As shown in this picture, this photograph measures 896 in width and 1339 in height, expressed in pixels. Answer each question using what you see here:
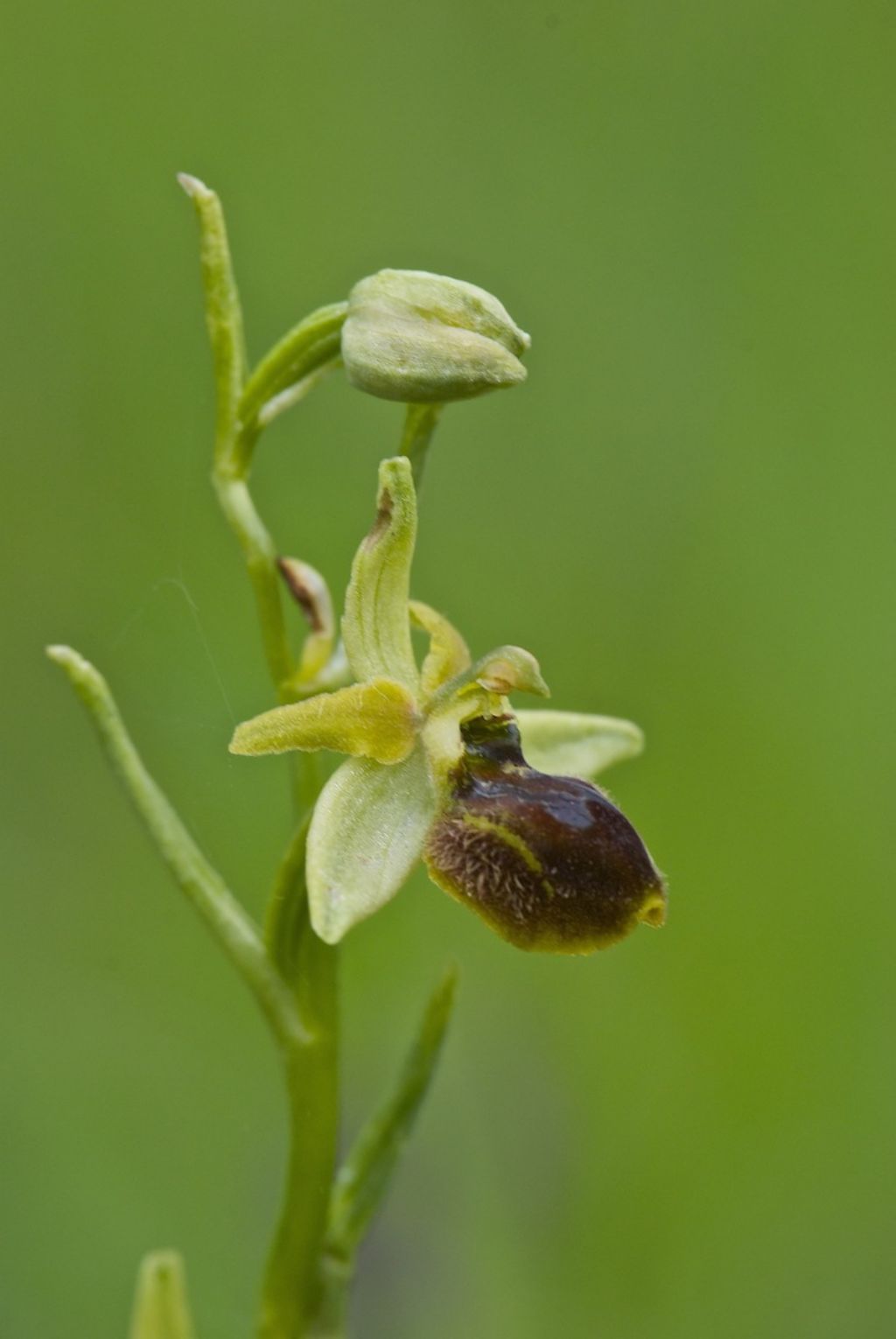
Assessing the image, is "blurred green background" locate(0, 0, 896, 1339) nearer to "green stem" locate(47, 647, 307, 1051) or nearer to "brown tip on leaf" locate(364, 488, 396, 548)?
"green stem" locate(47, 647, 307, 1051)

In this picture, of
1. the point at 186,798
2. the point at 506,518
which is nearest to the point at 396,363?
the point at 186,798

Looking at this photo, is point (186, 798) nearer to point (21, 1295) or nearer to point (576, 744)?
point (21, 1295)

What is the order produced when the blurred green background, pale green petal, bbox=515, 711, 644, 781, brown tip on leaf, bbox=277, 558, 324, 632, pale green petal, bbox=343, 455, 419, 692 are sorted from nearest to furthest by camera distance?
pale green petal, bbox=343, 455, 419, 692, brown tip on leaf, bbox=277, 558, 324, 632, pale green petal, bbox=515, 711, 644, 781, the blurred green background

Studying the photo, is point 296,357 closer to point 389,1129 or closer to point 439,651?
point 439,651

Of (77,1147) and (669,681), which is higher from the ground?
(669,681)

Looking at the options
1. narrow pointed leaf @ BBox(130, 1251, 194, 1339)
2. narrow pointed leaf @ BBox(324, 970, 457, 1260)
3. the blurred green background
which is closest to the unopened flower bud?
narrow pointed leaf @ BBox(324, 970, 457, 1260)

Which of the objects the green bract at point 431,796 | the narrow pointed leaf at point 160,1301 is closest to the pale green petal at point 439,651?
the green bract at point 431,796
